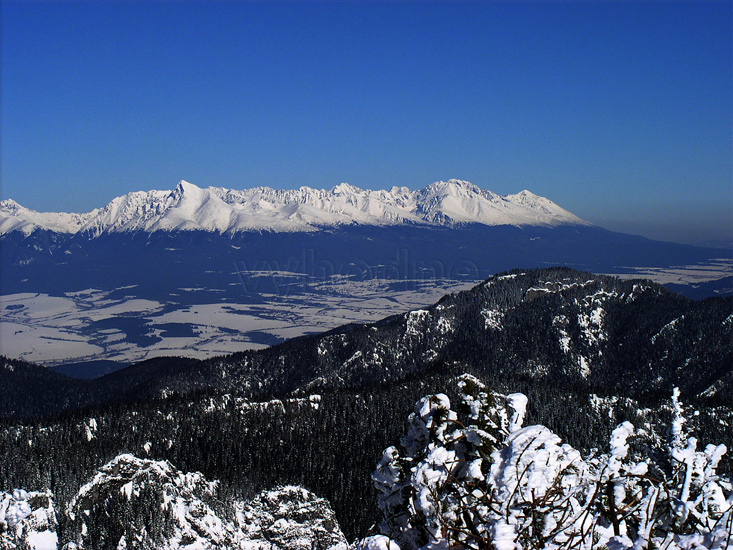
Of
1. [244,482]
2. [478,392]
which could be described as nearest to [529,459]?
[478,392]

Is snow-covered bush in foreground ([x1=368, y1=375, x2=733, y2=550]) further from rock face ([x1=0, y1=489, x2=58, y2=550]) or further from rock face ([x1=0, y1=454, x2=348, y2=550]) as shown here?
rock face ([x1=0, y1=489, x2=58, y2=550])

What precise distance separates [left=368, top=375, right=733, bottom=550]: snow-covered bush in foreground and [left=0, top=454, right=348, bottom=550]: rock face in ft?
337

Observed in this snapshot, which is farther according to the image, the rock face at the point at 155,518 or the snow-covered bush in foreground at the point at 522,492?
the rock face at the point at 155,518

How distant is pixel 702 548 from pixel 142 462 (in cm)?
12723

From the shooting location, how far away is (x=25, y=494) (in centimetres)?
11325

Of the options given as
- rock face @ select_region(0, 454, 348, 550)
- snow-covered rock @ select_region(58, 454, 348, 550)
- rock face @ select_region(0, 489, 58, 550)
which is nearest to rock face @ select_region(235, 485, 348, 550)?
snow-covered rock @ select_region(58, 454, 348, 550)

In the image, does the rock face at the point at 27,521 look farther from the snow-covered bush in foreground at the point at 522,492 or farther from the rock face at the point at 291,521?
the snow-covered bush in foreground at the point at 522,492

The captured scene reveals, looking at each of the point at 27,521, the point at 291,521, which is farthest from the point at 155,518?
the point at 291,521

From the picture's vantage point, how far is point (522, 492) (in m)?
14.9

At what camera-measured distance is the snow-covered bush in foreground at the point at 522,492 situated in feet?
45.2

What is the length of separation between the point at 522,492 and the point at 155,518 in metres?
110

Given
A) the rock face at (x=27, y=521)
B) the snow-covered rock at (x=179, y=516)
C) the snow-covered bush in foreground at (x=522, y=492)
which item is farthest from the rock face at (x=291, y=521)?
the snow-covered bush in foreground at (x=522, y=492)

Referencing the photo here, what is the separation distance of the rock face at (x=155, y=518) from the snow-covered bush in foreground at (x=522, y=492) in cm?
10265

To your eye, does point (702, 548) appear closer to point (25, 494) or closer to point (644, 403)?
point (25, 494)
